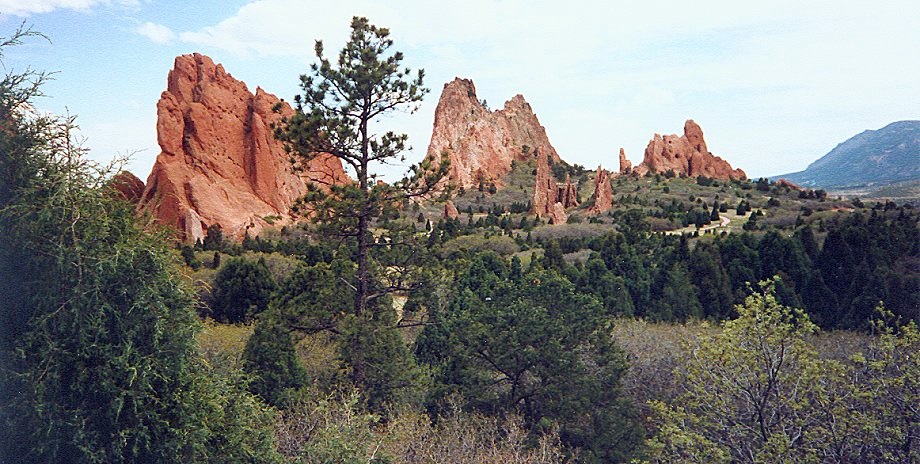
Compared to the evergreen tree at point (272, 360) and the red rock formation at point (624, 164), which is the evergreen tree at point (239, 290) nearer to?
the evergreen tree at point (272, 360)

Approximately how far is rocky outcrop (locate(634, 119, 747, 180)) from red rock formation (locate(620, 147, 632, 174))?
1.15m

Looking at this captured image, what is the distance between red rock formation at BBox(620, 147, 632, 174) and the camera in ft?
301

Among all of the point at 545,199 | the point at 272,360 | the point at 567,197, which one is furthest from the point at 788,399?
the point at 567,197

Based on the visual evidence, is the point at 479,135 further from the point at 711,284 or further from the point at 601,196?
the point at 711,284

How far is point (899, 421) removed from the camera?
10484mm

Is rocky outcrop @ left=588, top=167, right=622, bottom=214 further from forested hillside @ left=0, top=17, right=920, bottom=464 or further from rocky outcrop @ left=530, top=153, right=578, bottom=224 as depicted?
forested hillside @ left=0, top=17, right=920, bottom=464

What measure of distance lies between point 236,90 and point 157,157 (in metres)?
9.02

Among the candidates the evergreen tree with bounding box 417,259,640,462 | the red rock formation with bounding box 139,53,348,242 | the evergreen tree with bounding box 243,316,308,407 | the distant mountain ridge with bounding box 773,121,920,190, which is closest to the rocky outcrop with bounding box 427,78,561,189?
the distant mountain ridge with bounding box 773,121,920,190

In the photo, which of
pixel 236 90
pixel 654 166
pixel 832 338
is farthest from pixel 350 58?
pixel 654 166

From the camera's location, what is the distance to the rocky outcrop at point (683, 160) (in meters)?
91.8

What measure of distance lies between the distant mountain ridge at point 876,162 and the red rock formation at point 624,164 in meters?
19.2

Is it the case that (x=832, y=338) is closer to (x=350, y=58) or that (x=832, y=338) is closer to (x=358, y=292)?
(x=358, y=292)

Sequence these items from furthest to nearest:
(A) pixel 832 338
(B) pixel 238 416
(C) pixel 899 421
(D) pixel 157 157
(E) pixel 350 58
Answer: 1. (D) pixel 157 157
2. (A) pixel 832 338
3. (E) pixel 350 58
4. (C) pixel 899 421
5. (B) pixel 238 416

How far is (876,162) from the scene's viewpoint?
265 ft
